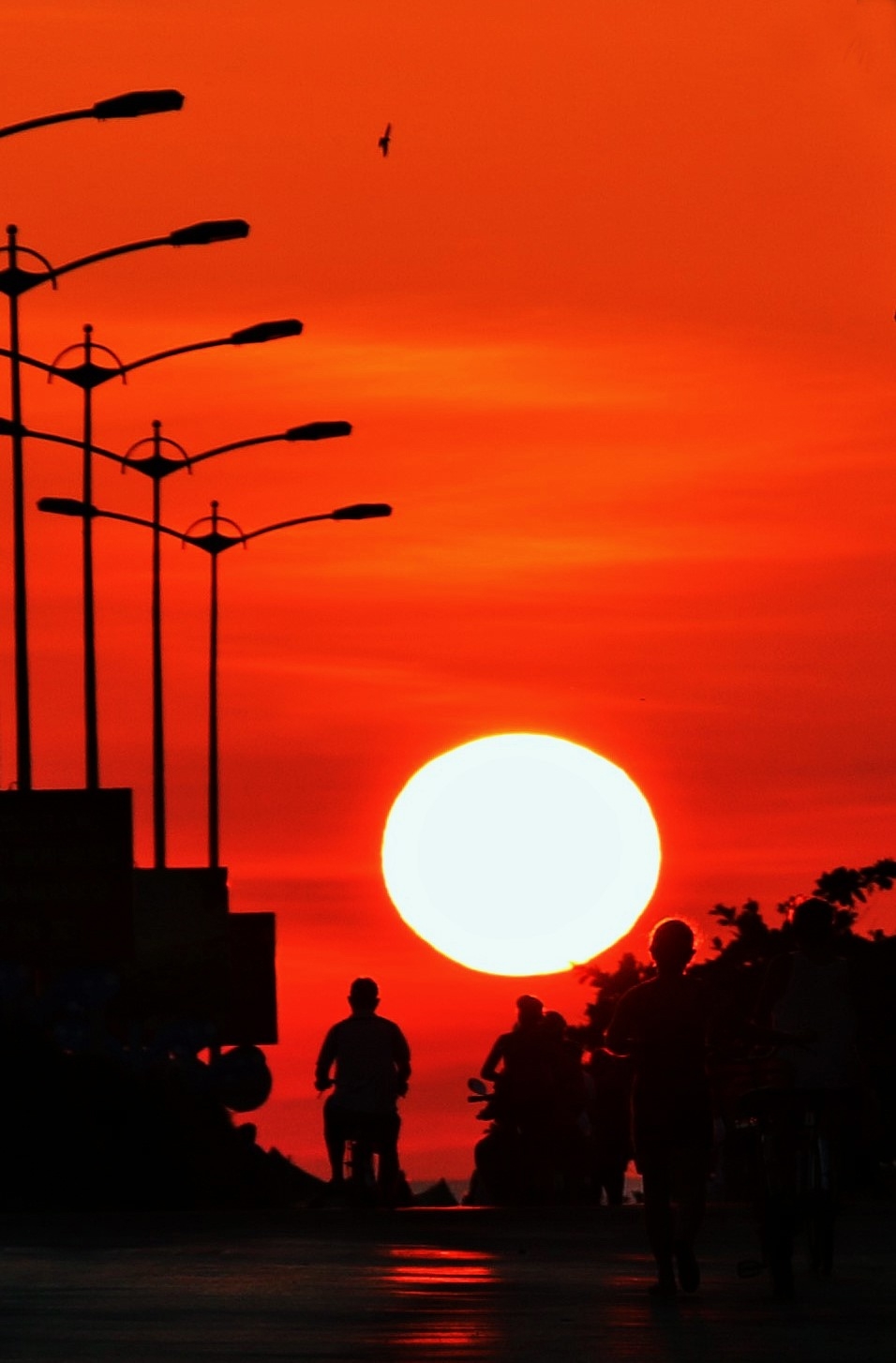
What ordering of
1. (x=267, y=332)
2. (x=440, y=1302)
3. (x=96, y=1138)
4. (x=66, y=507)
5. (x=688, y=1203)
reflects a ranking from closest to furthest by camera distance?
(x=440, y=1302)
(x=688, y=1203)
(x=96, y=1138)
(x=267, y=332)
(x=66, y=507)

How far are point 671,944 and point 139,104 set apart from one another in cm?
1442

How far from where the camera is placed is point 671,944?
19.2 metres

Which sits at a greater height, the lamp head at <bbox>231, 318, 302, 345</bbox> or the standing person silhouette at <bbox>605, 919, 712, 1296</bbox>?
the lamp head at <bbox>231, 318, 302, 345</bbox>

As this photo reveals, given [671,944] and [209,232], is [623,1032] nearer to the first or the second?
[671,944]

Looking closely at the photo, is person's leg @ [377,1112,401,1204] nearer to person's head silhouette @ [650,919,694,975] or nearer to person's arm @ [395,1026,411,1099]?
person's arm @ [395,1026,411,1099]

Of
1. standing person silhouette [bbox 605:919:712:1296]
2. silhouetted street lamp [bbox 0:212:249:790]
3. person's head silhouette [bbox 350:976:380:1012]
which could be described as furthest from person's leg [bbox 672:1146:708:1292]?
silhouetted street lamp [bbox 0:212:249:790]

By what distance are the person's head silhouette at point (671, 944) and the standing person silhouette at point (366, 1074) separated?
1127 centimetres

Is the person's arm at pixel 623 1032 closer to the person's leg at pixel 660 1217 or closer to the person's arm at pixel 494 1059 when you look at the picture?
the person's leg at pixel 660 1217

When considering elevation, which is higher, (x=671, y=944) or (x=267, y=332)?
(x=267, y=332)

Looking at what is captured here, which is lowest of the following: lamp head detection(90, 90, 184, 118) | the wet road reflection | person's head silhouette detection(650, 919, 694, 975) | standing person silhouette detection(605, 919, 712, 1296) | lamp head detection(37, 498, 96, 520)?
the wet road reflection

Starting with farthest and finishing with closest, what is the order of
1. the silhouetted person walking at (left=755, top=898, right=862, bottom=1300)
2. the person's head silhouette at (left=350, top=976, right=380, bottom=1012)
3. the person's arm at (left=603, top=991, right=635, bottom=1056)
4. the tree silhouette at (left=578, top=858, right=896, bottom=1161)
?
the tree silhouette at (left=578, top=858, right=896, bottom=1161), the person's head silhouette at (left=350, top=976, right=380, bottom=1012), the silhouetted person walking at (left=755, top=898, right=862, bottom=1300), the person's arm at (left=603, top=991, right=635, bottom=1056)

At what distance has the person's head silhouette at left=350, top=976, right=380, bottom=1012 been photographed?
3050 cm

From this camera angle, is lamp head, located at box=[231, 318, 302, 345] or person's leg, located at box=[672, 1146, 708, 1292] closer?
person's leg, located at box=[672, 1146, 708, 1292]

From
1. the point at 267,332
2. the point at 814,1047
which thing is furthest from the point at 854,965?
the point at 814,1047
